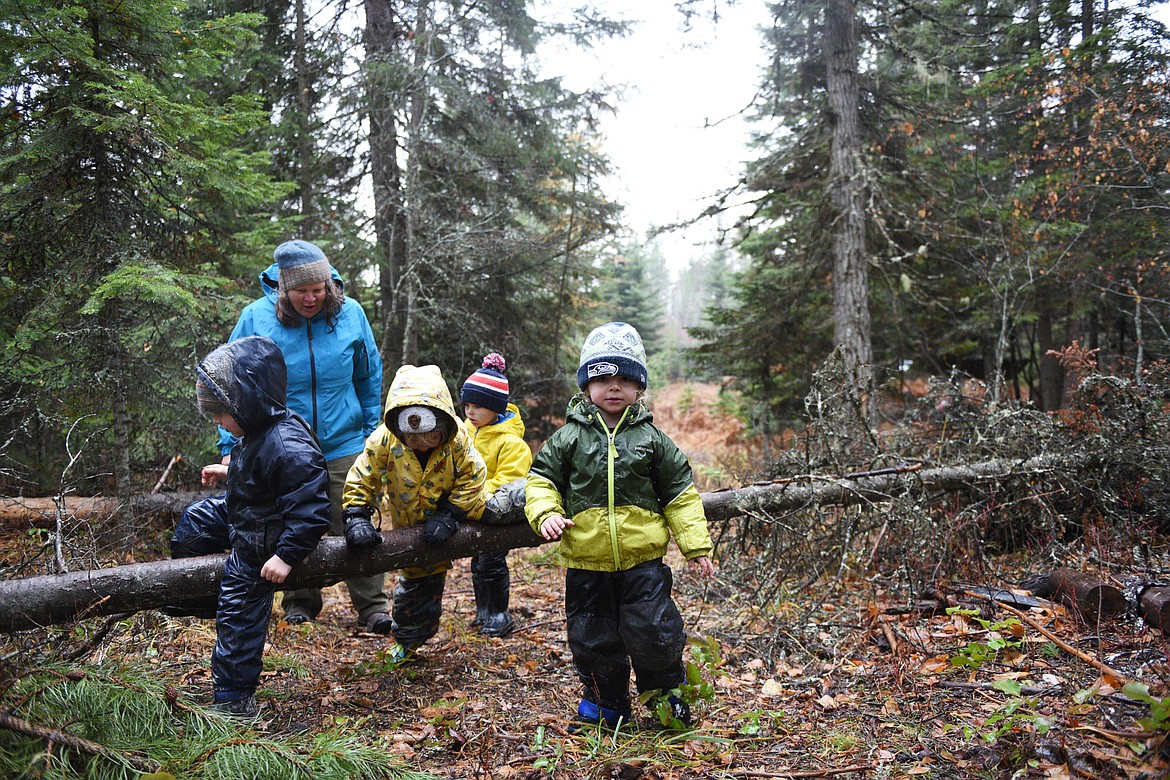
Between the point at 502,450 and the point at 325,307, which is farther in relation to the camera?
the point at 502,450

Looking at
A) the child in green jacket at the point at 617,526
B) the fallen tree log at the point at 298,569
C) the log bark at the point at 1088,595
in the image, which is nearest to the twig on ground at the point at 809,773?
the child in green jacket at the point at 617,526

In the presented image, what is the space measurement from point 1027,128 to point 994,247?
6.86ft

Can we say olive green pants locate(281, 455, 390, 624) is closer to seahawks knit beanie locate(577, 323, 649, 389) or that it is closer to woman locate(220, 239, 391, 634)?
woman locate(220, 239, 391, 634)

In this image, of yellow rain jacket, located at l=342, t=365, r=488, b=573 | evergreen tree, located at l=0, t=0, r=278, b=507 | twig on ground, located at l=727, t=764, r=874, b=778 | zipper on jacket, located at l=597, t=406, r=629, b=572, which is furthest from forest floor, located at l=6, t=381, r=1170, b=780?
evergreen tree, located at l=0, t=0, r=278, b=507

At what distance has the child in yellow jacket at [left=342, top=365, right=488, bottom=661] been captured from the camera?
3623 millimetres

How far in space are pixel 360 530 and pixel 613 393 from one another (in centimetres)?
160

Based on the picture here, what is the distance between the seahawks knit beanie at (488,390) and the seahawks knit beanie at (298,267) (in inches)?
48.8

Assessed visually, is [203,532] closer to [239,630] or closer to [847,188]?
[239,630]

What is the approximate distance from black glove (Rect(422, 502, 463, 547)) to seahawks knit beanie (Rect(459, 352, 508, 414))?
1.03m

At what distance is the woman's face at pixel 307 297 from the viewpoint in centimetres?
411

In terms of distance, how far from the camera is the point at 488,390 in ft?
15.5

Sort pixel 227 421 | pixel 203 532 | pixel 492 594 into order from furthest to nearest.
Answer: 1. pixel 492 594
2. pixel 203 532
3. pixel 227 421

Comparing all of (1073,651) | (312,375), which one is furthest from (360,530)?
(1073,651)

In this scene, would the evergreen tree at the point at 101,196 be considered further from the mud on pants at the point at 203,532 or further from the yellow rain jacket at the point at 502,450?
the yellow rain jacket at the point at 502,450
